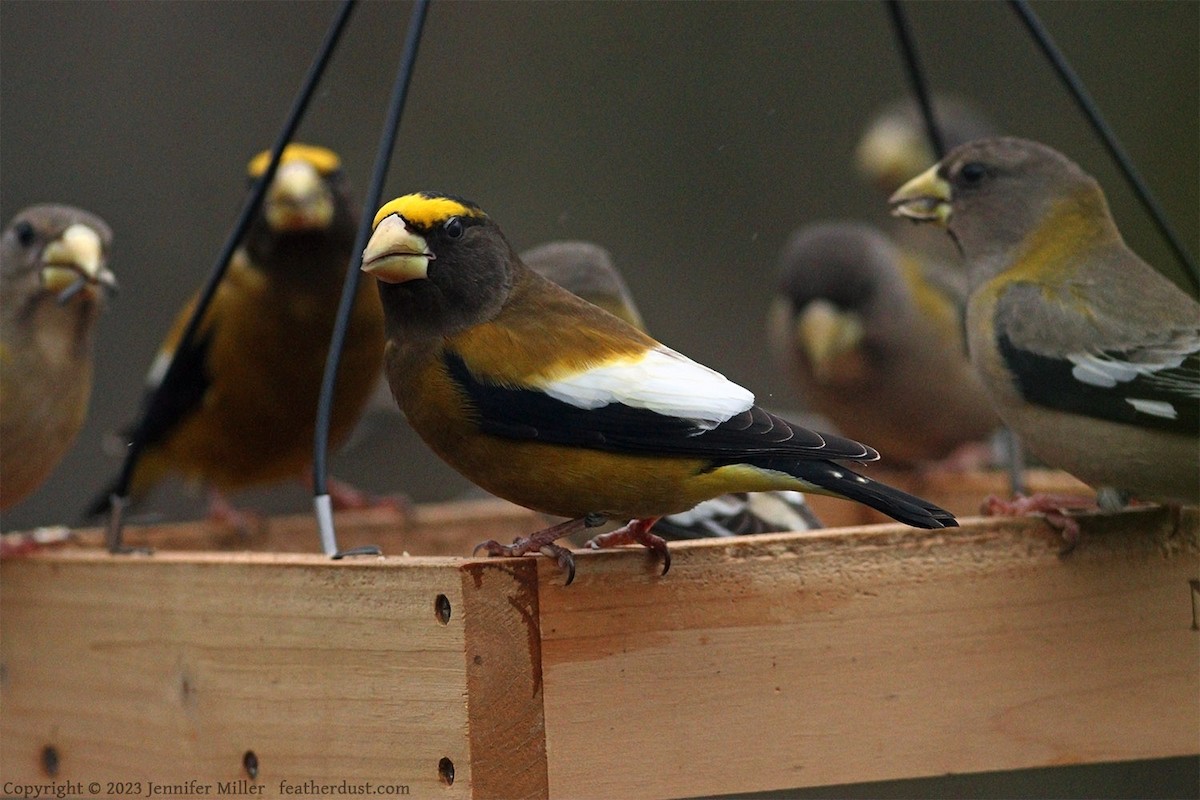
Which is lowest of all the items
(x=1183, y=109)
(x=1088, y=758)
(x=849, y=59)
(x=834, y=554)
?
(x=1088, y=758)

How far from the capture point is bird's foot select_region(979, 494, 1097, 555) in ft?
8.91

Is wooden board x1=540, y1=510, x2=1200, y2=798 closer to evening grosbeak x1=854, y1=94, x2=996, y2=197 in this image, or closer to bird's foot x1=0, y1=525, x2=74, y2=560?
bird's foot x1=0, y1=525, x2=74, y2=560

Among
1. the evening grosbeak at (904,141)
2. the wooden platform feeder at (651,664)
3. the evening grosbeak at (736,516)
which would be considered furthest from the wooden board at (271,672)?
the evening grosbeak at (904,141)

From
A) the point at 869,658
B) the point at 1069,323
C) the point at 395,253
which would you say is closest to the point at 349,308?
the point at 395,253

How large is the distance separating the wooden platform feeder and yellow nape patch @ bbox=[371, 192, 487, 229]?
1.80 ft

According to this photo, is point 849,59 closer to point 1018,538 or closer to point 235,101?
point 235,101

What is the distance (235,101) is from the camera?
7500 mm

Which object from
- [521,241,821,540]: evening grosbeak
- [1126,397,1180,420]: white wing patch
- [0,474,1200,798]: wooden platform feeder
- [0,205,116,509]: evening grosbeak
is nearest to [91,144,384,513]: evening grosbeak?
[0,205,116,509]: evening grosbeak

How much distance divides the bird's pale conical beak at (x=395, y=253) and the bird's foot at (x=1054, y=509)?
1.18 meters

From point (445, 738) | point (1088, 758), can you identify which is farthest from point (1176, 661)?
point (445, 738)

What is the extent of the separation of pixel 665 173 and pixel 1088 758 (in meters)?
5.98

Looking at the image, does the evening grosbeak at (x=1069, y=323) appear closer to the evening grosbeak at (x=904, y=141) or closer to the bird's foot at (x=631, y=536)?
the bird's foot at (x=631, y=536)

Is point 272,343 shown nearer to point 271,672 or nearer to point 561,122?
point 271,672

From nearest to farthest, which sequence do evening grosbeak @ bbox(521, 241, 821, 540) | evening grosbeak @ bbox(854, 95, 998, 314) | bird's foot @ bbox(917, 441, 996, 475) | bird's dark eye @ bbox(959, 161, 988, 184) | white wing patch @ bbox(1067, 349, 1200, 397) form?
white wing patch @ bbox(1067, 349, 1200, 397) < evening grosbeak @ bbox(521, 241, 821, 540) < bird's dark eye @ bbox(959, 161, 988, 184) < bird's foot @ bbox(917, 441, 996, 475) < evening grosbeak @ bbox(854, 95, 998, 314)
